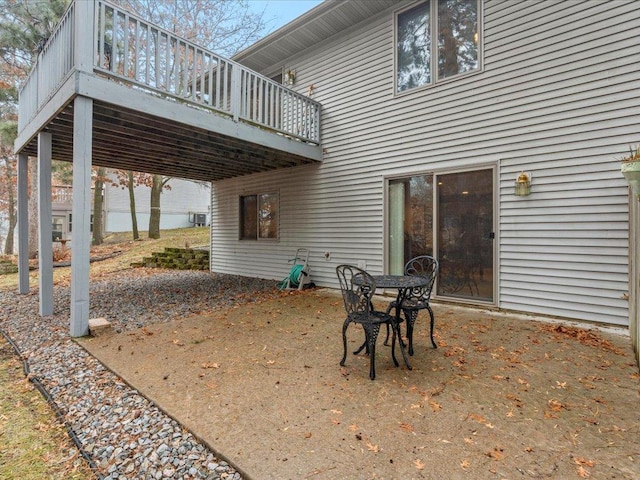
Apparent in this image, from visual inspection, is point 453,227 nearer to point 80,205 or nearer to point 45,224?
point 80,205

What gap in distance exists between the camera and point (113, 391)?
2.62 m

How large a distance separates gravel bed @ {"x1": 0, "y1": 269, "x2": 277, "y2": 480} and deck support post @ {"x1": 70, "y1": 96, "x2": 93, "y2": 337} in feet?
1.56

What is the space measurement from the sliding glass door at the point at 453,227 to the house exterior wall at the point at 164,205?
46.7 feet

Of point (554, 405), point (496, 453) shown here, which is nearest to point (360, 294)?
point (496, 453)

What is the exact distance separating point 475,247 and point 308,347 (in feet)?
9.92

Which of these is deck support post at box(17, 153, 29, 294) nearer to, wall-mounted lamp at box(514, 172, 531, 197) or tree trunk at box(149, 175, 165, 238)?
wall-mounted lamp at box(514, 172, 531, 197)

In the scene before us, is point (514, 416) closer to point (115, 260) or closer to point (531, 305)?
point (531, 305)

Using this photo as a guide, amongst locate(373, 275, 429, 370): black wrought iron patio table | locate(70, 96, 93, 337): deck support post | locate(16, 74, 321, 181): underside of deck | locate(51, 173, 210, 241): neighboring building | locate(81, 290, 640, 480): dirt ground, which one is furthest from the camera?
locate(51, 173, 210, 241): neighboring building

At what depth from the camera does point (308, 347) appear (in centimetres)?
350

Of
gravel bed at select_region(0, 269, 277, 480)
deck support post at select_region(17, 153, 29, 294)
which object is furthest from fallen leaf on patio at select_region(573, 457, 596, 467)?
deck support post at select_region(17, 153, 29, 294)

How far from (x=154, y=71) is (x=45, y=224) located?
277 cm

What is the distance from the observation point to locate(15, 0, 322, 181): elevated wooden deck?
3.81 m

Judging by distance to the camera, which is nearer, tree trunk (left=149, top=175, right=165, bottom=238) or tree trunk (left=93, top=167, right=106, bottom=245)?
tree trunk (left=93, top=167, right=106, bottom=245)

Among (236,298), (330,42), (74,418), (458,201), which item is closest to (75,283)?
(74,418)
